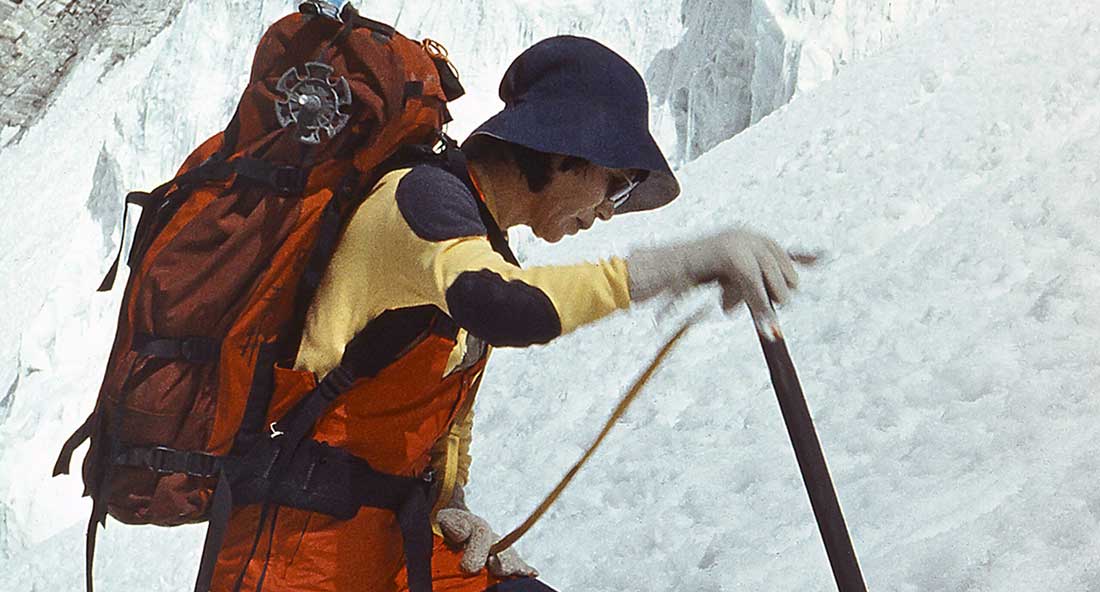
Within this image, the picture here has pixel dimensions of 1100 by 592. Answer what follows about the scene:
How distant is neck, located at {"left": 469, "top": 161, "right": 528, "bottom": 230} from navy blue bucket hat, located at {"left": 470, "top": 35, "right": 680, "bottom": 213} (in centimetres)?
5

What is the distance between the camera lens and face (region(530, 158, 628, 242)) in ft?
4.63

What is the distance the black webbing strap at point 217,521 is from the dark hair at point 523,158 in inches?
22.0

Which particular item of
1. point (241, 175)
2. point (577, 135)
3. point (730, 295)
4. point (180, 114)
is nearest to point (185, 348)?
point (241, 175)

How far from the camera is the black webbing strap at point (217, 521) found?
144 cm

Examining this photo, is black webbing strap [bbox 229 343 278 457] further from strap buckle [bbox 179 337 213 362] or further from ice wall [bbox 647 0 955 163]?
ice wall [bbox 647 0 955 163]

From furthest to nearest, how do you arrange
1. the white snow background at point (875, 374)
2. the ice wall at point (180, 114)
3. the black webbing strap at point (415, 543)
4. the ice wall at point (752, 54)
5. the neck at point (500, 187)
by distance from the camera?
the ice wall at point (752, 54) < the ice wall at point (180, 114) < the white snow background at point (875, 374) < the black webbing strap at point (415, 543) < the neck at point (500, 187)

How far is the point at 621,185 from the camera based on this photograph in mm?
1486

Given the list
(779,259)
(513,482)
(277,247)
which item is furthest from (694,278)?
(513,482)

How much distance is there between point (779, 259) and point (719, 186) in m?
5.34

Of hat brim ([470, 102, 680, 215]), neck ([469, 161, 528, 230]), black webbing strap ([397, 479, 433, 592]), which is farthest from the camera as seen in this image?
black webbing strap ([397, 479, 433, 592])

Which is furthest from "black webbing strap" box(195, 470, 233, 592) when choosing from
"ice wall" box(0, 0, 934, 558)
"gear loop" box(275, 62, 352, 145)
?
"ice wall" box(0, 0, 934, 558)

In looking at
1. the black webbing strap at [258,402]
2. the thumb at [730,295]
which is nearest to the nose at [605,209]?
the thumb at [730,295]

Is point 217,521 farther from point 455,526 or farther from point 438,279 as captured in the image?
point 438,279

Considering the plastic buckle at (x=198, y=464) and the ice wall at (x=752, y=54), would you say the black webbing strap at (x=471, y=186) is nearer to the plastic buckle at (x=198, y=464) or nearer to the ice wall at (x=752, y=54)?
the plastic buckle at (x=198, y=464)
